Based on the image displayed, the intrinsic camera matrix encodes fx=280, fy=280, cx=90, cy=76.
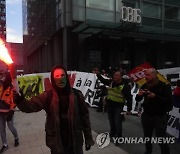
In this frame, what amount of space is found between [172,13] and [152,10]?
2324 mm

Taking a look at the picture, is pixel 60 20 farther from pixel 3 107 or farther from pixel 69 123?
pixel 69 123

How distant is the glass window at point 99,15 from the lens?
66.5 feet

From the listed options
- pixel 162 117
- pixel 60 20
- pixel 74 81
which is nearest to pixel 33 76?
pixel 74 81

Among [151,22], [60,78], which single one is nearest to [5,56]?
[60,78]

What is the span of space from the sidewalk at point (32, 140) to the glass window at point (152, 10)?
16673 mm

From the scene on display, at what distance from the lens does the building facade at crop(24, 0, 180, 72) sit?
20141 mm

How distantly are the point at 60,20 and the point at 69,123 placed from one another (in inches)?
745

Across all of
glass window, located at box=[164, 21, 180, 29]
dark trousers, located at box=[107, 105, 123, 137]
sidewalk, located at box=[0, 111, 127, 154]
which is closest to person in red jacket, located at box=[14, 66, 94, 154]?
sidewalk, located at box=[0, 111, 127, 154]

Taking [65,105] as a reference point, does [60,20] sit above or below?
above

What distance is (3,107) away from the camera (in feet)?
19.1

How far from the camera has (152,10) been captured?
23641 millimetres

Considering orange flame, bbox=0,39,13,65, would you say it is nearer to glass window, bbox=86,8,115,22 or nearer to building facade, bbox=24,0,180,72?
building facade, bbox=24,0,180,72

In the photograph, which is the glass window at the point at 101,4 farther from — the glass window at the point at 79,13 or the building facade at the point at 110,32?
the glass window at the point at 79,13

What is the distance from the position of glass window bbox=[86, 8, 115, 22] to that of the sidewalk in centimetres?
1263
